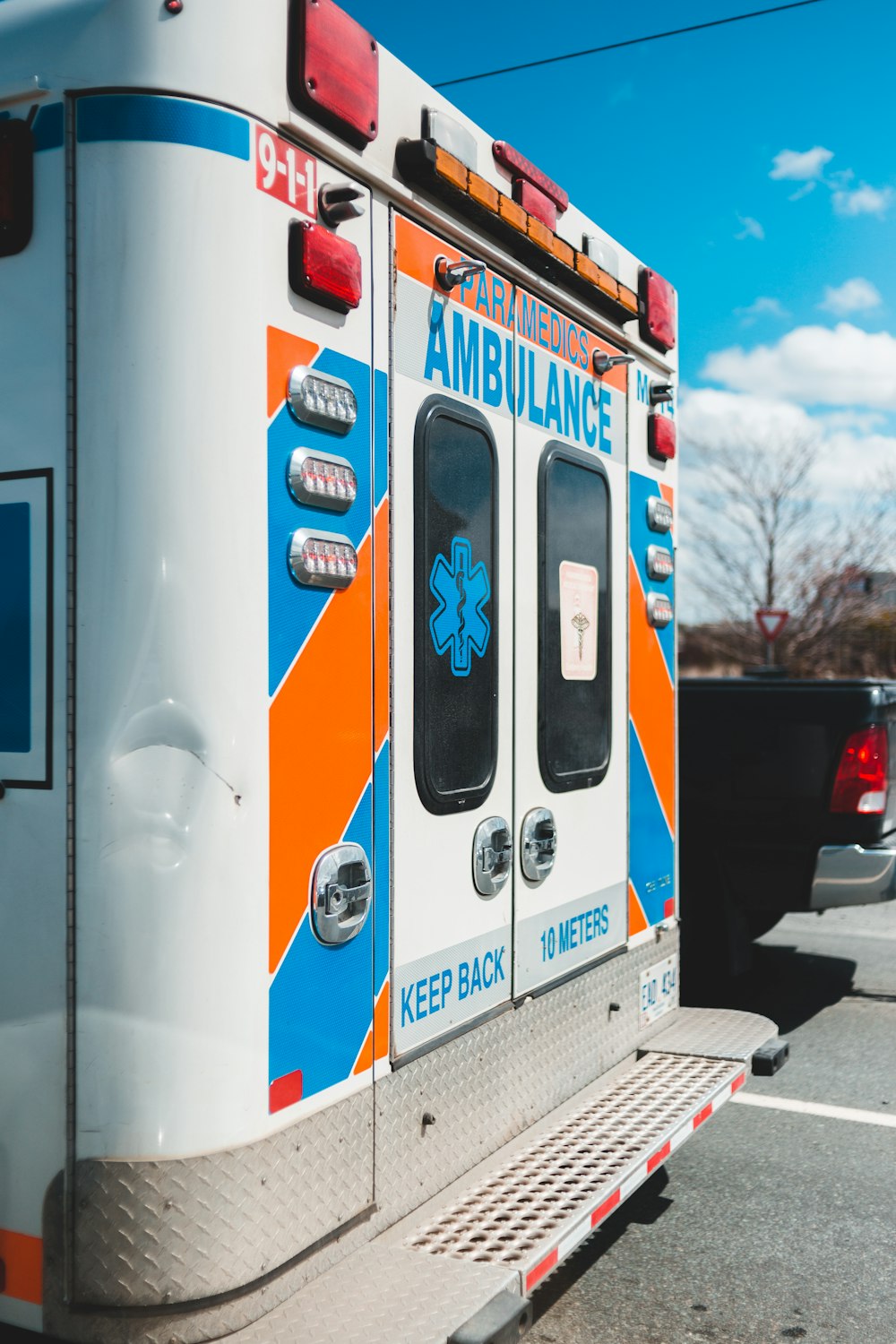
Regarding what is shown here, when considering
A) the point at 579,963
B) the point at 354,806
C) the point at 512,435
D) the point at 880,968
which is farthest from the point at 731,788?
the point at 354,806

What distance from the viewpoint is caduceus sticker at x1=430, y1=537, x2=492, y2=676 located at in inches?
114

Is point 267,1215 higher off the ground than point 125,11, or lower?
lower

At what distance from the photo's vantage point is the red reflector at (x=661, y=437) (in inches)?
165

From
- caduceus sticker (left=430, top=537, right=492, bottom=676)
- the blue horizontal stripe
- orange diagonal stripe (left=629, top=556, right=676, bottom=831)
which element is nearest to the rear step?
orange diagonal stripe (left=629, top=556, right=676, bottom=831)

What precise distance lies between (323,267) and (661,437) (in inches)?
80.3

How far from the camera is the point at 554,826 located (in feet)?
11.3

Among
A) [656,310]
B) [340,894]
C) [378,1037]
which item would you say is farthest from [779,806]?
[340,894]

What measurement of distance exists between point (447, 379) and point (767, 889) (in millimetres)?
3599

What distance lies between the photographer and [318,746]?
2.44 m

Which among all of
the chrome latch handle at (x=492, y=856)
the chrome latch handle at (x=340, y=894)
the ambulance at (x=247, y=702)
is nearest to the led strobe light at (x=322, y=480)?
the ambulance at (x=247, y=702)

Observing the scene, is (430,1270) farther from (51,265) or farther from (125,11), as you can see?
(125,11)

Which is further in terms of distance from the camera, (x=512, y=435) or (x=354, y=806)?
(x=512, y=435)

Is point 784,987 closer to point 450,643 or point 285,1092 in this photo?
point 450,643

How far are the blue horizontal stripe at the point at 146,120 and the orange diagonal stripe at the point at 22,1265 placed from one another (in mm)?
1900
